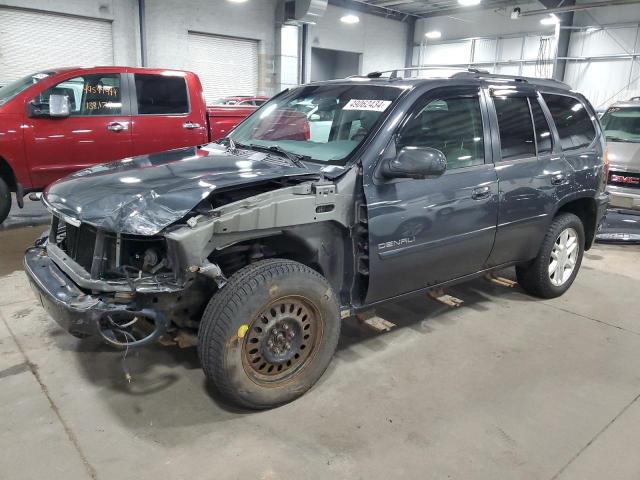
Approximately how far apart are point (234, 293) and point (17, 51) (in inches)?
461

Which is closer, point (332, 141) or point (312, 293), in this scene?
A: point (312, 293)

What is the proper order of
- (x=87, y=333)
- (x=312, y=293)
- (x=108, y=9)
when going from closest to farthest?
(x=87, y=333), (x=312, y=293), (x=108, y=9)

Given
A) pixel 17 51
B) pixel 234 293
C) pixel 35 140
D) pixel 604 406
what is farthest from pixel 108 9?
pixel 604 406

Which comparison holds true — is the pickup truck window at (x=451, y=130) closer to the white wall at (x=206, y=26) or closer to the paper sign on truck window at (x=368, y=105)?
the paper sign on truck window at (x=368, y=105)

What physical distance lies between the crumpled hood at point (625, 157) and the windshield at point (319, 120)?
16.4 feet

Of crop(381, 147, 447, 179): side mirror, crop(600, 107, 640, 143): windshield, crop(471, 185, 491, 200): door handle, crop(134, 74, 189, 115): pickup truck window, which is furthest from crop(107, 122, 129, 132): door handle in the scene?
crop(600, 107, 640, 143): windshield

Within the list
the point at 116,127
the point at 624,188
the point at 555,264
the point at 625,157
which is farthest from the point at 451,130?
the point at 625,157

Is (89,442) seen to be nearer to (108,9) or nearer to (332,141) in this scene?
(332,141)

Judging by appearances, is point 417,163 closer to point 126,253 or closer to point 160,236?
point 160,236

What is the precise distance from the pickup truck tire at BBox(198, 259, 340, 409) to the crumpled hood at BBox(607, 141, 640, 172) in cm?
571

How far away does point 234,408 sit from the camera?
2715mm

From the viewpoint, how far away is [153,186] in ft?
8.44

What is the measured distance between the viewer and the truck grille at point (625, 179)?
671cm

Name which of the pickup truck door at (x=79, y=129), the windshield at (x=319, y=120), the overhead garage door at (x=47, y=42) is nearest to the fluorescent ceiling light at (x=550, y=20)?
the overhead garage door at (x=47, y=42)
